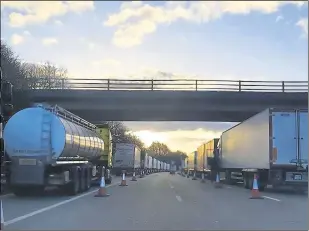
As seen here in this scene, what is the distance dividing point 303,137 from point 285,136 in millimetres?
779

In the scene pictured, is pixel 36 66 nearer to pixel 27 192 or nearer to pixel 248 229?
pixel 27 192

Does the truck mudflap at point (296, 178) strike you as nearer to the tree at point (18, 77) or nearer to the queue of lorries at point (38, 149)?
the queue of lorries at point (38, 149)

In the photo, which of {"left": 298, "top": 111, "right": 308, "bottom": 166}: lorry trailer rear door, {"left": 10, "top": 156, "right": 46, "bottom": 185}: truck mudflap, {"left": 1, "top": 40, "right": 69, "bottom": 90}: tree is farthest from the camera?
{"left": 1, "top": 40, "right": 69, "bottom": 90}: tree

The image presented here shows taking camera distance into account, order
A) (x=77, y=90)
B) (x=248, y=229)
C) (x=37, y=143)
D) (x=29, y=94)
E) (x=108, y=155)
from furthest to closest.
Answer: (x=77, y=90) < (x=29, y=94) < (x=108, y=155) < (x=37, y=143) < (x=248, y=229)

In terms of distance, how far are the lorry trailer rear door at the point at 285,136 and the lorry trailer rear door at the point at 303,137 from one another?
22 centimetres

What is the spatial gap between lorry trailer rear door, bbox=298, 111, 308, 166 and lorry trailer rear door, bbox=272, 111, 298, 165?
0.22 m

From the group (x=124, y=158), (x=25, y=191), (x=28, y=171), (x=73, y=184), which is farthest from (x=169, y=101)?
(x=28, y=171)

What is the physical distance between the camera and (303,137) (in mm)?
21625

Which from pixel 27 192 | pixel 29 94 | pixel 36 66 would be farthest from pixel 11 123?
pixel 36 66

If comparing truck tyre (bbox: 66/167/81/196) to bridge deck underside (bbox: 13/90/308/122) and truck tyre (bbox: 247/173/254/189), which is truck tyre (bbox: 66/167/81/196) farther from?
bridge deck underside (bbox: 13/90/308/122)

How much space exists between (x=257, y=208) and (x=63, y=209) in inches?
237

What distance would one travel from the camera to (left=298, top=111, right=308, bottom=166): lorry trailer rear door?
21.5 metres

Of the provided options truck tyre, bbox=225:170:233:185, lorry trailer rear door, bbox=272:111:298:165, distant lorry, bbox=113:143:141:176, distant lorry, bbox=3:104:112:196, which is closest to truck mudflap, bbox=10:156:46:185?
distant lorry, bbox=3:104:112:196

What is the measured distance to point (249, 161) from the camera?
25688 millimetres
